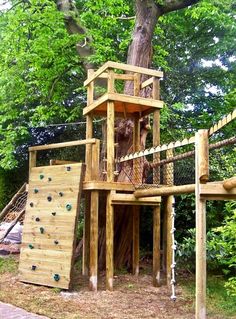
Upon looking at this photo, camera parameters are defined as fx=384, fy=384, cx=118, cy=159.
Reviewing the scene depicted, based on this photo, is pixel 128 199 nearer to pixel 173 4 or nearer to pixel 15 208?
pixel 15 208

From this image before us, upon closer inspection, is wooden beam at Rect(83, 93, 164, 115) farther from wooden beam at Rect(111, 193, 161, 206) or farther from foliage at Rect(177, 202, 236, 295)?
foliage at Rect(177, 202, 236, 295)

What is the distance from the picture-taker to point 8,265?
6.84 m

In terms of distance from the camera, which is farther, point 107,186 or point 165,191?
point 107,186

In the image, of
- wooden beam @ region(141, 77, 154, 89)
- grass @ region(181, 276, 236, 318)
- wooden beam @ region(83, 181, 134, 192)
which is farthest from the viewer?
wooden beam @ region(141, 77, 154, 89)

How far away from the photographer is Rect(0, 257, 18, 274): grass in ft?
21.3

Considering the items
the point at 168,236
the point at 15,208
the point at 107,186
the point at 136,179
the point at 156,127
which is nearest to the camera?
the point at 107,186

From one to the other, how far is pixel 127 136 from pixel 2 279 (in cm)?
329

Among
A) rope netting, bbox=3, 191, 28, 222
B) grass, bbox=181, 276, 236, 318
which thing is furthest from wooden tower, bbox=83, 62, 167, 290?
rope netting, bbox=3, 191, 28, 222

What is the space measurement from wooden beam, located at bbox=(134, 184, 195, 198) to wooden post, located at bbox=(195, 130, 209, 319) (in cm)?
48

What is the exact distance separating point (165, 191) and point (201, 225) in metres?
1.09

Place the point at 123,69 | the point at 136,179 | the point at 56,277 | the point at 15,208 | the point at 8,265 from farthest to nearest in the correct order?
→ the point at 15,208 → the point at 8,265 → the point at 136,179 → the point at 123,69 → the point at 56,277

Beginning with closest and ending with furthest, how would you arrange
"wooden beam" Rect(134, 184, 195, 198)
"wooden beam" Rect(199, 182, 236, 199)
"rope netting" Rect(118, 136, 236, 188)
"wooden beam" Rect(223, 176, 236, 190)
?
1. "wooden beam" Rect(223, 176, 236, 190)
2. "wooden beam" Rect(199, 182, 236, 199)
3. "wooden beam" Rect(134, 184, 195, 198)
4. "rope netting" Rect(118, 136, 236, 188)

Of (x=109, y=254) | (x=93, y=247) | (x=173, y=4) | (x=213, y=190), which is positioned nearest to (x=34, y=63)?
(x=173, y=4)

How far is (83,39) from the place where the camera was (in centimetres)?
827
